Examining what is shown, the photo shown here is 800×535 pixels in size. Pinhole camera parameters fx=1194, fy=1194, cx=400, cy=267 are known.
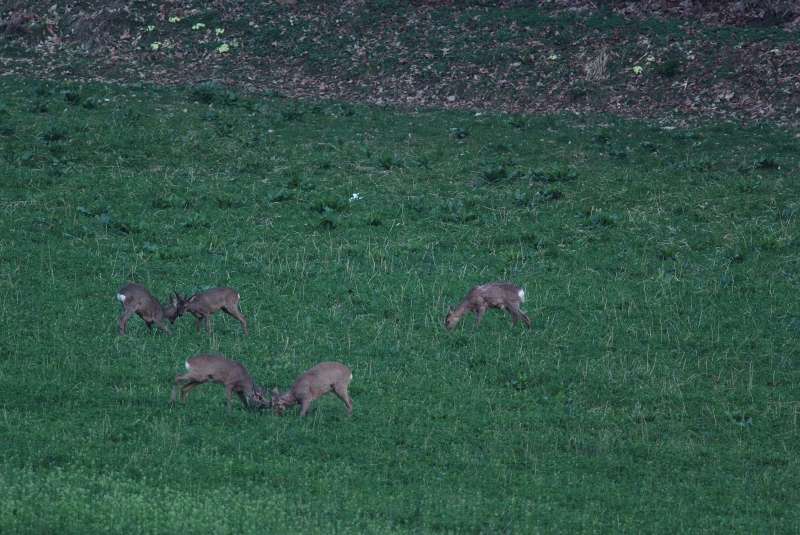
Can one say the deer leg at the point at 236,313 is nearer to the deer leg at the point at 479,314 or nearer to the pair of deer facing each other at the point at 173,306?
the pair of deer facing each other at the point at 173,306

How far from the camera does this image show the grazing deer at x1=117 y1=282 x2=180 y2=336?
12.7 meters

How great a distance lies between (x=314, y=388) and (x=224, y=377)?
843mm

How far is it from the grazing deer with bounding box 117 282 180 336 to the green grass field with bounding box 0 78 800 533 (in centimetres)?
26

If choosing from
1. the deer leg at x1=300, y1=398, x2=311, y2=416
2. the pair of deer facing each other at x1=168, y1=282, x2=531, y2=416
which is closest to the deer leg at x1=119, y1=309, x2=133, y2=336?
the pair of deer facing each other at x1=168, y1=282, x2=531, y2=416

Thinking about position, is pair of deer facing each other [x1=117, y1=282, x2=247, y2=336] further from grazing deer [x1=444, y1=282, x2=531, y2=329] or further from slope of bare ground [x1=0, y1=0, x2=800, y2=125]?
slope of bare ground [x1=0, y1=0, x2=800, y2=125]

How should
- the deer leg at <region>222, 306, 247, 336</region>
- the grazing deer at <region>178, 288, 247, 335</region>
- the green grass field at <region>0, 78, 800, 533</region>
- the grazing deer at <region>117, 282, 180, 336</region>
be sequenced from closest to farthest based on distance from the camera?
the green grass field at <region>0, 78, 800, 533</region> → the grazing deer at <region>117, 282, 180, 336</region> → the grazing deer at <region>178, 288, 247, 335</region> → the deer leg at <region>222, 306, 247, 336</region>

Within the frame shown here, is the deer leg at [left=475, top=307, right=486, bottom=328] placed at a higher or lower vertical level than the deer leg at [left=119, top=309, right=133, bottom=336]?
lower

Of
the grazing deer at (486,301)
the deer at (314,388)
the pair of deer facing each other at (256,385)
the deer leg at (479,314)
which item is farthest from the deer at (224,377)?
the deer leg at (479,314)

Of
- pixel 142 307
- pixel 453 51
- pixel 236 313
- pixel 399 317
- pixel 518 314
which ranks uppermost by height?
pixel 142 307

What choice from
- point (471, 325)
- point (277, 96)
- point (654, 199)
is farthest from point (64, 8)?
point (471, 325)

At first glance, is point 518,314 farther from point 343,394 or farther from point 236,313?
point 343,394

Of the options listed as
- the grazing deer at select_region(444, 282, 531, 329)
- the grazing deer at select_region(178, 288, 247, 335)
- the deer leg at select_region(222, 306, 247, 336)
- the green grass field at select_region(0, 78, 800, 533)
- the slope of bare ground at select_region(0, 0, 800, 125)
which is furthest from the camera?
the slope of bare ground at select_region(0, 0, 800, 125)

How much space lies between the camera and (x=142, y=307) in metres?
12.7

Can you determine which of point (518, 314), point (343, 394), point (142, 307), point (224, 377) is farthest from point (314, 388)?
point (518, 314)
